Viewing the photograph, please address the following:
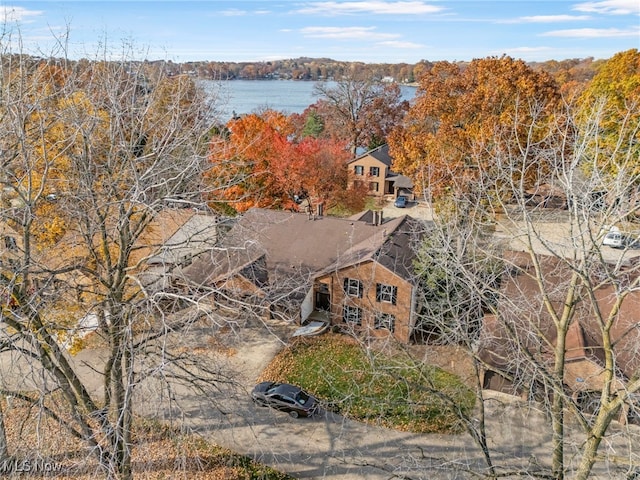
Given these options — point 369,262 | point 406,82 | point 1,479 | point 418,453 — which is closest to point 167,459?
point 1,479

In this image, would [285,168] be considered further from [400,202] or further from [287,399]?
[287,399]

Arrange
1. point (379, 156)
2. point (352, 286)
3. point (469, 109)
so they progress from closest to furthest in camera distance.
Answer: point (352, 286) < point (469, 109) < point (379, 156)

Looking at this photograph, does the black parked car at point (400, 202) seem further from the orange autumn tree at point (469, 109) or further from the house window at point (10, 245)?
the house window at point (10, 245)

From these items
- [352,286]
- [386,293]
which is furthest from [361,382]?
[352,286]

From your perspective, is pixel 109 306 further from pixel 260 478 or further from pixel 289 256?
pixel 289 256

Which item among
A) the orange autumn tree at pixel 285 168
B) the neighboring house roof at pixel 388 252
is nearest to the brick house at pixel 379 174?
the orange autumn tree at pixel 285 168
